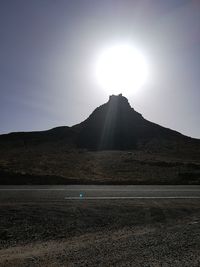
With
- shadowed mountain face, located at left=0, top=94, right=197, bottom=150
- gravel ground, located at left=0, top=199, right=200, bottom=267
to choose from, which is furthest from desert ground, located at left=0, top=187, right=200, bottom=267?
shadowed mountain face, located at left=0, top=94, right=197, bottom=150

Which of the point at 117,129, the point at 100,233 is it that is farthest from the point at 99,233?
the point at 117,129

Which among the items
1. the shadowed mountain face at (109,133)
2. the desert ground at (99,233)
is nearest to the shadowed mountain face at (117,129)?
the shadowed mountain face at (109,133)

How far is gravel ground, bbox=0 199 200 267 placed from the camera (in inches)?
295

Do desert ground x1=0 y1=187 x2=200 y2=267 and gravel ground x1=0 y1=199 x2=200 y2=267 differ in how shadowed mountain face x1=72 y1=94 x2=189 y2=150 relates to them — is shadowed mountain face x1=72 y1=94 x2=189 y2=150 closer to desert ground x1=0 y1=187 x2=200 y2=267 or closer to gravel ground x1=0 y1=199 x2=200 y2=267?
desert ground x1=0 y1=187 x2=200 y2=267

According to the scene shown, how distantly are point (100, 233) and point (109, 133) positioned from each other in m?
94.4

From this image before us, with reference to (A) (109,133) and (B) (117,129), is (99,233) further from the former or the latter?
(B) (117,129)

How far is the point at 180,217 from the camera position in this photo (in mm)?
11672

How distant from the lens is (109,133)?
104 meters

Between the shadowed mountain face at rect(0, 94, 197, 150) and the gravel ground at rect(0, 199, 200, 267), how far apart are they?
76362 millimetres

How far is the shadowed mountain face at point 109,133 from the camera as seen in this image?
3647 inches

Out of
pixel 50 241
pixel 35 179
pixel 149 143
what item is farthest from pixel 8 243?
pixel 149 143

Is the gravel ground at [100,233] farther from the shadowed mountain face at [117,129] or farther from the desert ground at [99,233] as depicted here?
the shadowed mountain face at [117,129]

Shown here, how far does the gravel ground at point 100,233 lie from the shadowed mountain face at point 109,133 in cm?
7636

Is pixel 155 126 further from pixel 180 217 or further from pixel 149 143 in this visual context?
pixel 180 217
